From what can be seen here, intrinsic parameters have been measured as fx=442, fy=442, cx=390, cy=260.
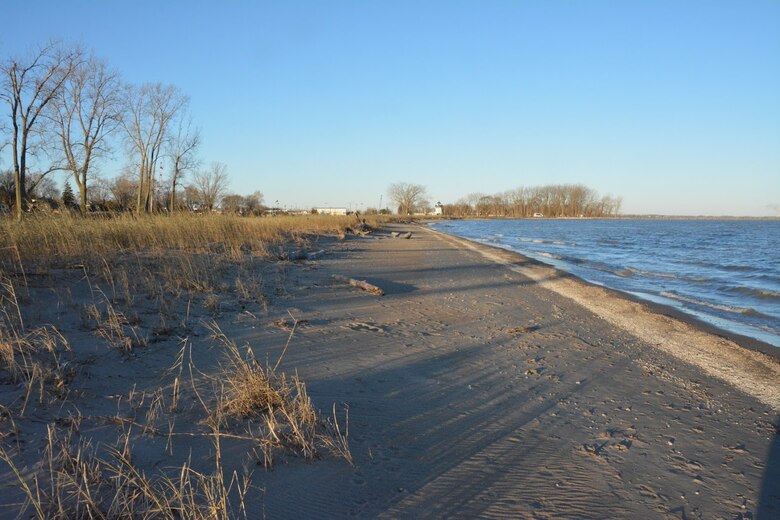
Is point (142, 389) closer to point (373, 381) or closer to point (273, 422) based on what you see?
point (273, 422)

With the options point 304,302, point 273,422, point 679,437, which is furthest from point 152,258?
point 679,437

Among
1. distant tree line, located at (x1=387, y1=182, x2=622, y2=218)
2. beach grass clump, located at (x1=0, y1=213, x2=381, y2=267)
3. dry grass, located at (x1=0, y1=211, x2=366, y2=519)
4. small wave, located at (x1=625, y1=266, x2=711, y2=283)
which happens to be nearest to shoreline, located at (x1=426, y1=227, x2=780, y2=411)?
dry grass, located at (x1=0, y1=211, x2=366, y2=519)

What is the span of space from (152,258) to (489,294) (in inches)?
292

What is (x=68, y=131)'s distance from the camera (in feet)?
87.9

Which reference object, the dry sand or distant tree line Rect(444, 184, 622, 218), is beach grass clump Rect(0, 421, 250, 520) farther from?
distant tree line Rect(444, 184, 622, 218)

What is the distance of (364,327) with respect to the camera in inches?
253

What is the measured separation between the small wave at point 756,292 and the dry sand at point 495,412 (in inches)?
270

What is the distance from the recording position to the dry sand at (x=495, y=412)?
8.75 ft

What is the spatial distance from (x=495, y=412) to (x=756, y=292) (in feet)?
44.4

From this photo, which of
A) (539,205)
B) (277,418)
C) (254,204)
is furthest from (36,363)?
(539,205)

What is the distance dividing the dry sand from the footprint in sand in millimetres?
50

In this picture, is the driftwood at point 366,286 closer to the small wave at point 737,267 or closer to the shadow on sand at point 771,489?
the shadow on sand at point 771,489

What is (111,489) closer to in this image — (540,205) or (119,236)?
(119,236)

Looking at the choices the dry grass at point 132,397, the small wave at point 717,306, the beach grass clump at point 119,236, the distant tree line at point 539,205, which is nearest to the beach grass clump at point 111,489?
the dry grass at point 132,397
